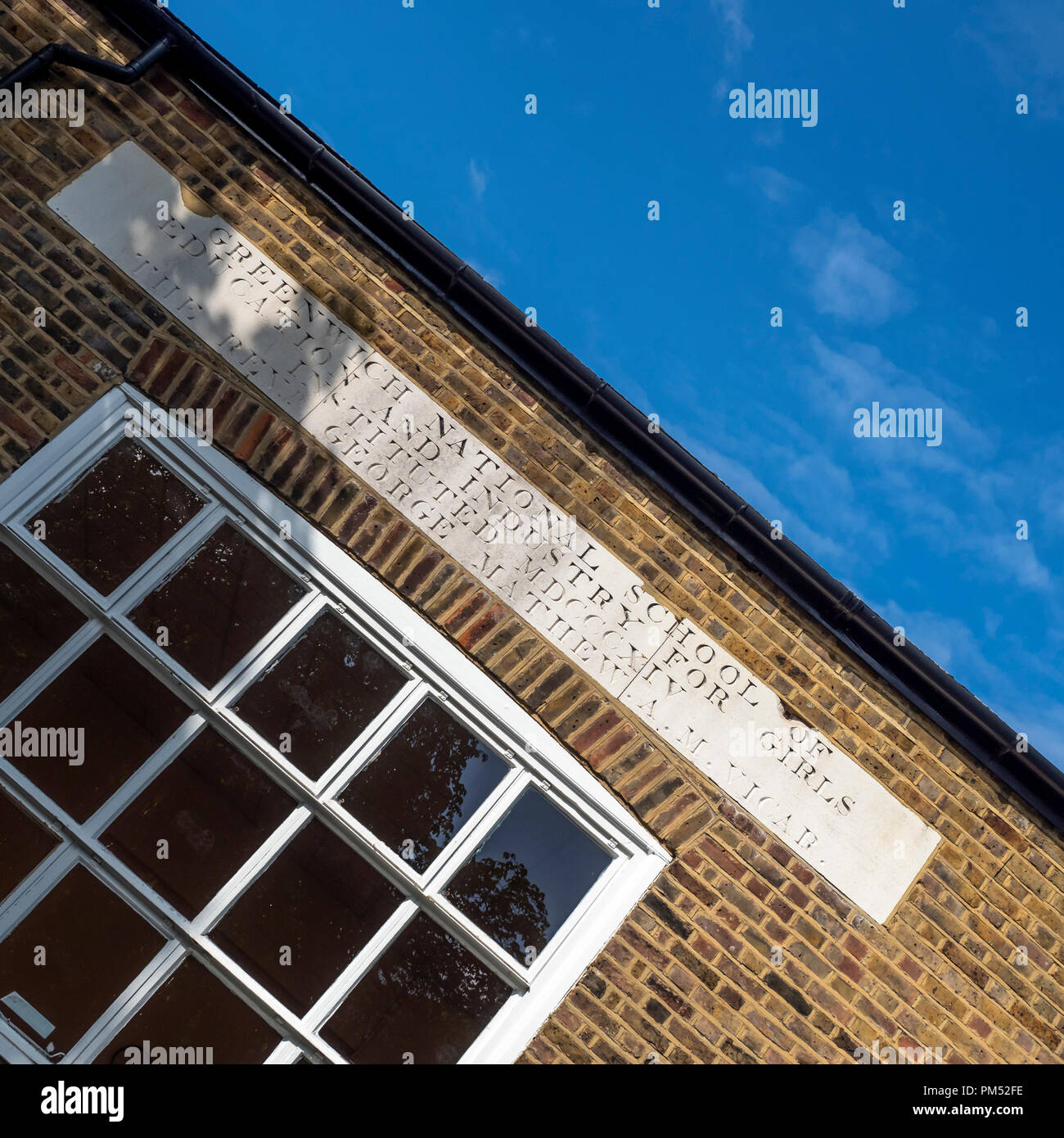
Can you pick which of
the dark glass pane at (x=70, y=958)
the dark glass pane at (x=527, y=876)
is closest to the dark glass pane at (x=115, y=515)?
the dark glass pane at (x=70, y=958)

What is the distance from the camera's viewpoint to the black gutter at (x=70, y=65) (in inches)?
150

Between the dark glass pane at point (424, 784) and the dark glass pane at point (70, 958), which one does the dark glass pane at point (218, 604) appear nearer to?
the dark glass pane at point (424, 784)

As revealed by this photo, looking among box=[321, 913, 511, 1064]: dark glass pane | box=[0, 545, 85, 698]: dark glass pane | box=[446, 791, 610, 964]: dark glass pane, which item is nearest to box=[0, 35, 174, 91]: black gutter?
box=[0, 545, 85, 698]: dark glass pane

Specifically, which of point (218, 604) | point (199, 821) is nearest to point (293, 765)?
point (199, 821)

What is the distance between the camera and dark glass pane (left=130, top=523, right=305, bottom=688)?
3.54 m

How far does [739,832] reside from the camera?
357 cm

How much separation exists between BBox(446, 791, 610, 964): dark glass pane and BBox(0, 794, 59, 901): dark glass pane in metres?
1.63

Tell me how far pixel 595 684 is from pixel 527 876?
855 mm

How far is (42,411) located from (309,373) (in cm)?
115

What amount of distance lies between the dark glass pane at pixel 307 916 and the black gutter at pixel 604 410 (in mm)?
2213

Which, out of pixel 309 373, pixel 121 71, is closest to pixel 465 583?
pixel 309 373

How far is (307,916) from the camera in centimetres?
337

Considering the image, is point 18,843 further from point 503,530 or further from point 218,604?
point 503,530

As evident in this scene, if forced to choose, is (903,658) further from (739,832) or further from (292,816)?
(292,816)
